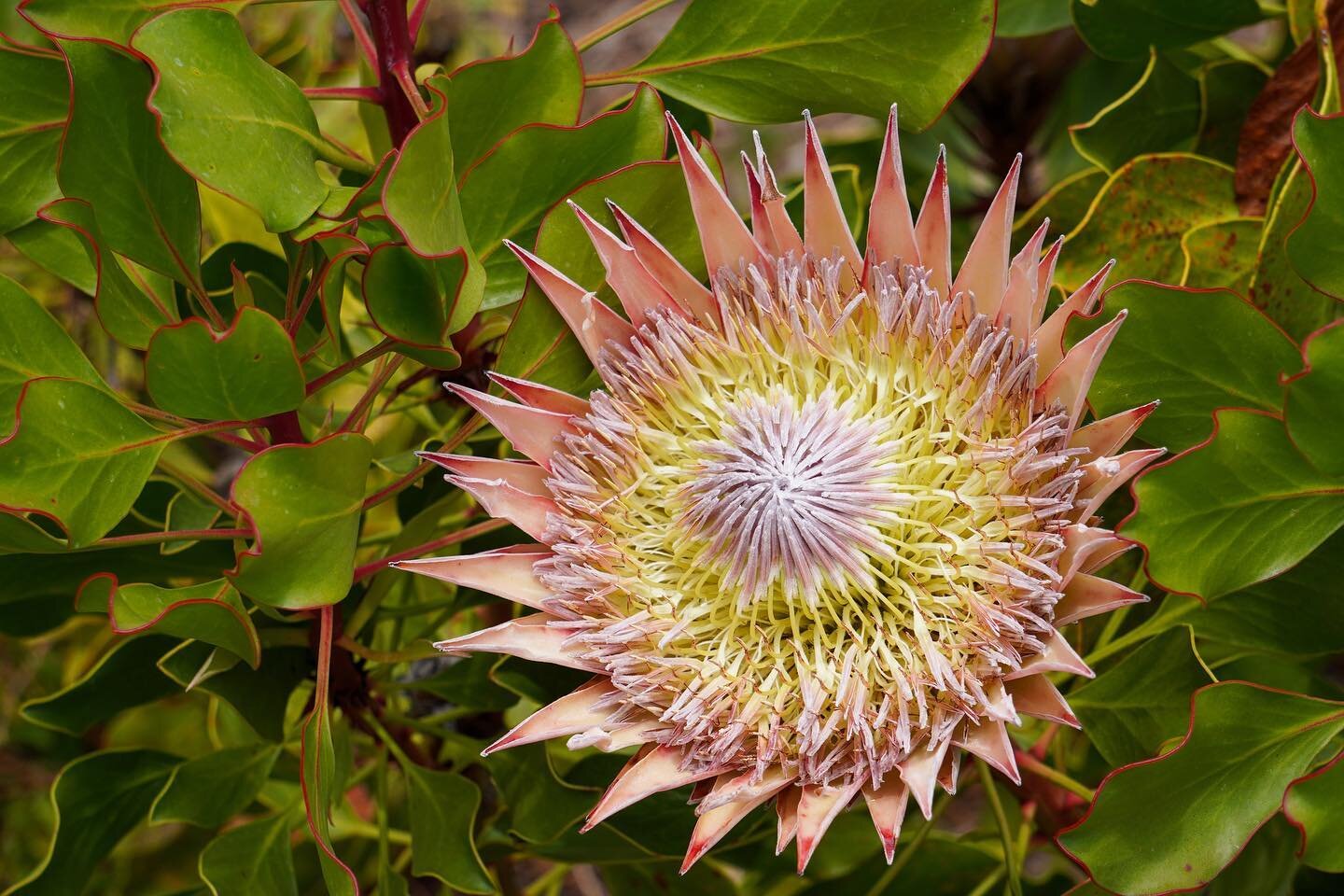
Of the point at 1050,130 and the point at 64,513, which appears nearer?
the point at 64,513

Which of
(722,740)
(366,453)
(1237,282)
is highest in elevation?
(1237,282)

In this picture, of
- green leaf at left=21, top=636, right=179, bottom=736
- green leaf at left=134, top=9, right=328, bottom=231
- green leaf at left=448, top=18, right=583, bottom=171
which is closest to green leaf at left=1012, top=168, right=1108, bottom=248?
green leaf at left=448, top=18, right=583, bottom=171

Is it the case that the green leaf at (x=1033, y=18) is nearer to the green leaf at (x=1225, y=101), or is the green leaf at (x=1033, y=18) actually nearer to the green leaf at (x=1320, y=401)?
the green leaf at (x=1225, y=101)

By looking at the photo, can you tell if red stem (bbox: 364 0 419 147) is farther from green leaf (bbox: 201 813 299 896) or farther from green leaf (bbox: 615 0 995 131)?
green leaf (bbox: 201 813 299 896)

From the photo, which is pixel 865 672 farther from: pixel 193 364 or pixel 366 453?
pixel 193 364

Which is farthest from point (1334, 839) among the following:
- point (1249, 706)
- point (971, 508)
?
point (971, 508)

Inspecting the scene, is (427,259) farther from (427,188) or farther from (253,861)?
(253,861)

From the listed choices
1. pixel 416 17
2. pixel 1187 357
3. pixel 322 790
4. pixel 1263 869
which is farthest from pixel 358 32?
pixel 1263 869
